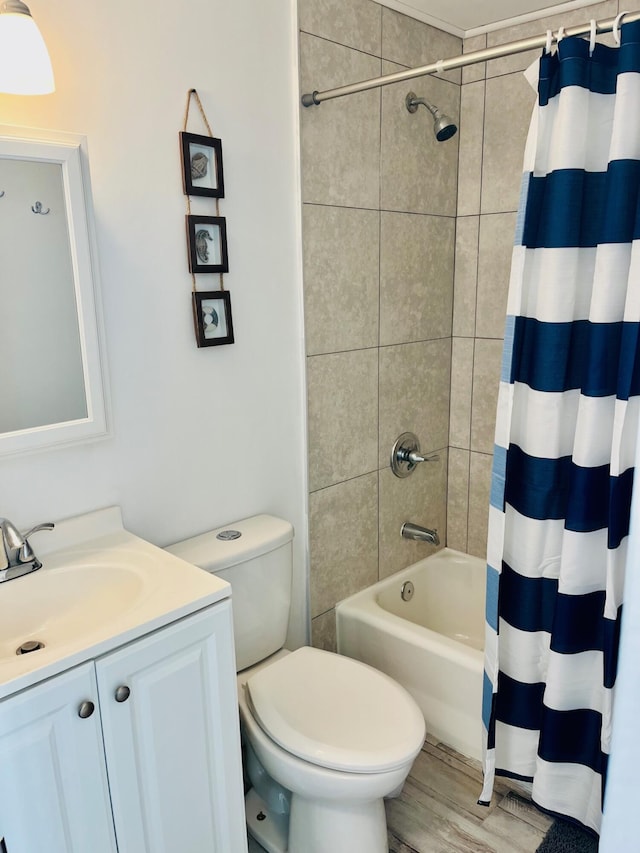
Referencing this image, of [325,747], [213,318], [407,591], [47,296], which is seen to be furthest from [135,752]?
[407,591]

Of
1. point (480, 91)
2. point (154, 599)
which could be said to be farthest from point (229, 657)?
point (480, 91)

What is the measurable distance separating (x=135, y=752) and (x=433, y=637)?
1145 mm

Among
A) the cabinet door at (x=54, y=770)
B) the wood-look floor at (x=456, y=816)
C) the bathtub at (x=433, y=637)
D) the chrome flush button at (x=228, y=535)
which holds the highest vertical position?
the chrome flush button at (x=228, y=535)

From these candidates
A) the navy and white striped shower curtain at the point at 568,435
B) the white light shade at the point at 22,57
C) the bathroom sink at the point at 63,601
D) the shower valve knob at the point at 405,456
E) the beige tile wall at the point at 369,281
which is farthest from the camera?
the shower valve knob at the point at 405,456

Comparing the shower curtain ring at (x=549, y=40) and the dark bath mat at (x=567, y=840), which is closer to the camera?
the shower curtain ring at (x=549, y=40)

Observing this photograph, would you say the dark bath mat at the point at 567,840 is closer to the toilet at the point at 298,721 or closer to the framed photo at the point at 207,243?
the toilet at the point at 298,721

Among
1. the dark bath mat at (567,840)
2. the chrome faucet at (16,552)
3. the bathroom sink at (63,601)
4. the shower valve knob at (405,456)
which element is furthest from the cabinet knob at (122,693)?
the shower valve knob at (405,456)

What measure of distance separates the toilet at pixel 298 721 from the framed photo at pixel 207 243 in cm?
75

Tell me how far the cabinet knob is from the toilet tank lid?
46 cm

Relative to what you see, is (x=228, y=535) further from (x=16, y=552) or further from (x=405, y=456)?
(x=405, y=456)

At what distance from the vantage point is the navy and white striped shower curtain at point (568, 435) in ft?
4.97

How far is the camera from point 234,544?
184cm

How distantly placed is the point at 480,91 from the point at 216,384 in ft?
5.08

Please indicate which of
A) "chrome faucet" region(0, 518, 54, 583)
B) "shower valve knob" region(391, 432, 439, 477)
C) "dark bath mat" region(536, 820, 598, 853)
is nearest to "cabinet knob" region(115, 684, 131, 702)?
"chrome faucet" region(0, 518, 54, 583)
